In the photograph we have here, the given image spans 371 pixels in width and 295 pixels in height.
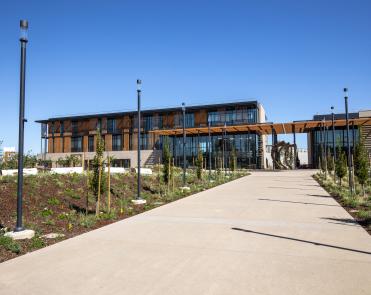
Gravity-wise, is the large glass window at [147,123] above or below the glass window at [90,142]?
above

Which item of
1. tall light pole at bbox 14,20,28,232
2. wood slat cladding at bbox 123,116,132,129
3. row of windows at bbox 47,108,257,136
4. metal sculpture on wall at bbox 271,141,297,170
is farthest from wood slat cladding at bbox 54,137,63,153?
tall light pole at bbox 14,20,28,232

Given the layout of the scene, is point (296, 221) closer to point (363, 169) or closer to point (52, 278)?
point (52, 278)

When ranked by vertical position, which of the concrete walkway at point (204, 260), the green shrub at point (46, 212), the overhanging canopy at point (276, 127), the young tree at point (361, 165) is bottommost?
the concrete walkway at point (204, 260)

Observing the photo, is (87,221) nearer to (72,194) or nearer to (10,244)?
(10,244)

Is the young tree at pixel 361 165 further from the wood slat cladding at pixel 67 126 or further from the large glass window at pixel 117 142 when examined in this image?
the wood slat cladding at pixel 67 126

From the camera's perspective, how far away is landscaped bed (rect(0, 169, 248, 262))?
312 inches

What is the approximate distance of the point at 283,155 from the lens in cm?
5866

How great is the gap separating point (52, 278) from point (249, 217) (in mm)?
6918

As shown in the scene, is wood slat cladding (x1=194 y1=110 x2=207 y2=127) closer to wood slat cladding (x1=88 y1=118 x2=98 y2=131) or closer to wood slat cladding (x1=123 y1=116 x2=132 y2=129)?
wood slat cladding (x1=123 y1=116 x2=132 y2=129)

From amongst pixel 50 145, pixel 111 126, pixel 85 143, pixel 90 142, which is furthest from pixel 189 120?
pixel 50 145

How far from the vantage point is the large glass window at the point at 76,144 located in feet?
230

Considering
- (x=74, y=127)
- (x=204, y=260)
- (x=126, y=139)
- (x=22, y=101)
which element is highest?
(x=74, y=127)

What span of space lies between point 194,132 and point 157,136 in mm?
8412

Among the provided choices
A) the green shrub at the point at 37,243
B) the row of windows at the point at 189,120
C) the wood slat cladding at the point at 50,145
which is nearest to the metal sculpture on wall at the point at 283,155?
the row of windows at the point at 189,120
